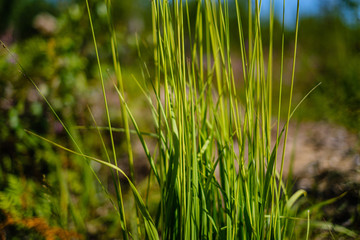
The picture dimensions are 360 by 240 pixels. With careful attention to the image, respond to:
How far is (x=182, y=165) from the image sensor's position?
652mm

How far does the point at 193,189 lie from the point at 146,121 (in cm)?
167

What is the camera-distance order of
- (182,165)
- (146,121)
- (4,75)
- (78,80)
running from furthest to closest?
(146,121)
(78,80)
(4,75)
(182,165)

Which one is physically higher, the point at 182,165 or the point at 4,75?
the point at 4,75

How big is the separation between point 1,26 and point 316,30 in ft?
24.3

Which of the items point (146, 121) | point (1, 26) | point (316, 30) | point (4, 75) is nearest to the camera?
point (4, 75)

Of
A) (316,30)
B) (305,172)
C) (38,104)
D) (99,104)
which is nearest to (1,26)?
(99,104)

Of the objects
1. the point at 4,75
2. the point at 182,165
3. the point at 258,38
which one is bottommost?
the point at 182,165

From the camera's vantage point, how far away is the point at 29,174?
1.70m

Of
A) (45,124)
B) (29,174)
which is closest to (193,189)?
(45,124)

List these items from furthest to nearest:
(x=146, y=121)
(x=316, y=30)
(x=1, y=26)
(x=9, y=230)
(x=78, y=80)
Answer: (x=316, y=30) → (x=1, y=26) → (x=146, y=121) → (x=78, y=80) → (x=9, y=230)

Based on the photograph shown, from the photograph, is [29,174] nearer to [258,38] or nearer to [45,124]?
[45,124]

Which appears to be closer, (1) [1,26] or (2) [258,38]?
(2) [258,38]

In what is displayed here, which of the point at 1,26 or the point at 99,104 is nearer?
the point at 99,104

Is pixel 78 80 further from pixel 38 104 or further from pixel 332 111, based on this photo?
pixel 332 111
